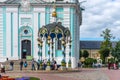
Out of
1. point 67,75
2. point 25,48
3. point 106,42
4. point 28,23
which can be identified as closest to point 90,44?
point 106,42

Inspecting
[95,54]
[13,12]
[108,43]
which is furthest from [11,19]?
[95,54]

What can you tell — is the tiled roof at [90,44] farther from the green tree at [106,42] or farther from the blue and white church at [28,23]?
the blue and white church at [28,23]

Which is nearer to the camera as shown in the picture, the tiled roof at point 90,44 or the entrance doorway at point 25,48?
the entrance doorway at point 25,48

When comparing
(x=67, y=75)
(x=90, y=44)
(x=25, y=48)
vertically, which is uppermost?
Result: (x=90, y=44)

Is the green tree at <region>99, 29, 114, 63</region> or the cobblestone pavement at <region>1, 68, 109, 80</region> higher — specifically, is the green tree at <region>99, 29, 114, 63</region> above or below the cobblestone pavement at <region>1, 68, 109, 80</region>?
above

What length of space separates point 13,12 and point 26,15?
2.07m

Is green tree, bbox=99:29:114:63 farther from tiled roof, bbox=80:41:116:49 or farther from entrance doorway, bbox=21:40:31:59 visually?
tiled roof, bbox=80:41:116:49

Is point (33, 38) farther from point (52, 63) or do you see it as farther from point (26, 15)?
point (52, 63)

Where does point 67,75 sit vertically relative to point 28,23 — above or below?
below

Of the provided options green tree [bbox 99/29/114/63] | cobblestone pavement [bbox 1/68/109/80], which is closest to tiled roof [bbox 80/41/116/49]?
green tree [bbox 99/29/114/63]

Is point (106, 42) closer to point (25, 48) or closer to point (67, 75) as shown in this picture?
point (25, 48)

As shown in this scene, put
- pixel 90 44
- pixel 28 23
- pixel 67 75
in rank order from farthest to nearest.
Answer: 1. pixel 90 44
2. pixel 28 23
3. pixel 67 75

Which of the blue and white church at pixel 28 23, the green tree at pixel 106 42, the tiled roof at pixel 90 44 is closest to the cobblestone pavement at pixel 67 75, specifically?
the blue and white church at pixel 28 23

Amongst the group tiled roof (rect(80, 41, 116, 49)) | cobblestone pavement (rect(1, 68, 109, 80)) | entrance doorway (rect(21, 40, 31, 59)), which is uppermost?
tiled roof (rect(80, 41, 116, 49))
